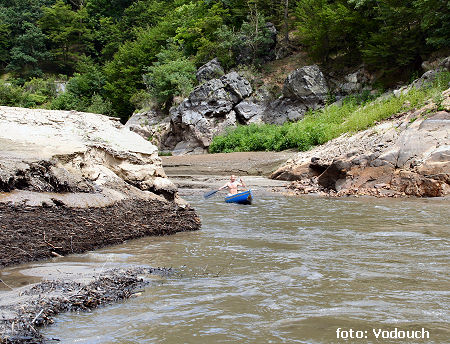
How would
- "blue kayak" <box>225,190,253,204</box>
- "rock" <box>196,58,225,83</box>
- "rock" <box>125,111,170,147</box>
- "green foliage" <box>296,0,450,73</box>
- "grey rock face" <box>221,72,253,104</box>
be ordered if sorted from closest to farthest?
"blue kayak" <box>225,190,253,204</box>, "green foliage" <box>296,0,450,73</box>, "grey rock face" <box>221,72,253,104</box>, "rock" <box>196,58,225,83</box>, "rock" <box>125,111,170,147</box>

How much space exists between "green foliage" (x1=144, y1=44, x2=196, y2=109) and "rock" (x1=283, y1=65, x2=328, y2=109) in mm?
8478

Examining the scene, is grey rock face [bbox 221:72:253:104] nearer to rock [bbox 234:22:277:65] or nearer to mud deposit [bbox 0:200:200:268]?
rock [bbox 234:22:277:65]

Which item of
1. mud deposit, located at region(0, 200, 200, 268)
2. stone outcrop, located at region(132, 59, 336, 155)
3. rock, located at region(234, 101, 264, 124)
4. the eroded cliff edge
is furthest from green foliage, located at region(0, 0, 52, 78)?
mud deposit, located at region(0, 200, 200, 268)

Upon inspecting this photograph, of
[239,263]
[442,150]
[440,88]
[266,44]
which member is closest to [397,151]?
[442,150]

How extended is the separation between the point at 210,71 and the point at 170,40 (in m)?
7.51

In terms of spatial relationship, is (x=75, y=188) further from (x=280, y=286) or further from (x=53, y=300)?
(x=280, y=286)

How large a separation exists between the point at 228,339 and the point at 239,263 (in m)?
2.28

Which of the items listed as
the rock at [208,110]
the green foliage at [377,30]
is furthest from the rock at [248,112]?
the green foliage at [377,30]

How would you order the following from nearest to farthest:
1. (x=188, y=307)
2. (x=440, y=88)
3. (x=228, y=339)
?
(x=228, y=339) → (x=188, y=307) → (x=440, y=88)

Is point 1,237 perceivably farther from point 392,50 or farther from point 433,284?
point 392,50

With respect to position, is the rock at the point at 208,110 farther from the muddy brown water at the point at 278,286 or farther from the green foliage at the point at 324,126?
the muddy brown water at the point at 278,286

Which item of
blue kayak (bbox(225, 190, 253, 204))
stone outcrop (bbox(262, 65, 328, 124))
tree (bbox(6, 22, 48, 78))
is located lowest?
blue kayak (bbox(225, 190, 253, 204))

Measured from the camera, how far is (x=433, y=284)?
4.34 m

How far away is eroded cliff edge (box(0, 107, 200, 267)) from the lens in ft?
17.2
